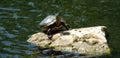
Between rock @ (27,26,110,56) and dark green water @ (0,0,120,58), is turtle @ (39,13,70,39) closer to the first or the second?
rock @ (27,26,110,56)

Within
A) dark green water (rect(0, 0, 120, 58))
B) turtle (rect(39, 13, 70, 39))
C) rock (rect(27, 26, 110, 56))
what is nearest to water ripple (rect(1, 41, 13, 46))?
dark green water (rect(0, 0, 120, 58))

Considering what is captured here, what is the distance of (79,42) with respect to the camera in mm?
16359

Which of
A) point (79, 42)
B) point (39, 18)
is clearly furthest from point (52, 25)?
point (39, 18)

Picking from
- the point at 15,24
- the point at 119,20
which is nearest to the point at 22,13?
the point at 15,24

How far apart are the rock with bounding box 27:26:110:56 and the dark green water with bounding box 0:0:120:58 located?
541 millimetres

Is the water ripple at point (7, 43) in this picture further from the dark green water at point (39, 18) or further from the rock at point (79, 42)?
the rock at point (79, 42)

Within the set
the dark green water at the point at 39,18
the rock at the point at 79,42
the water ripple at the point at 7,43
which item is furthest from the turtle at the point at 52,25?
the water ripple at the point at 7,43

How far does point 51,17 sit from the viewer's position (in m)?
17.7

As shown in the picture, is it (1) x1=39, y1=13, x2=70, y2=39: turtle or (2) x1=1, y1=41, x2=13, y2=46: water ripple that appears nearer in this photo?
(2) x1=1, y1=41, x2=13, y2=46: water ripple

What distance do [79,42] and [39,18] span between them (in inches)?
202

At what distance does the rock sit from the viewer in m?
16.1

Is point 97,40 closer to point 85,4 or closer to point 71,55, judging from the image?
point 71,55

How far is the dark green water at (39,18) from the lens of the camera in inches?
662

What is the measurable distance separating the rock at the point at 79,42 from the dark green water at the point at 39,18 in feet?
1.77
